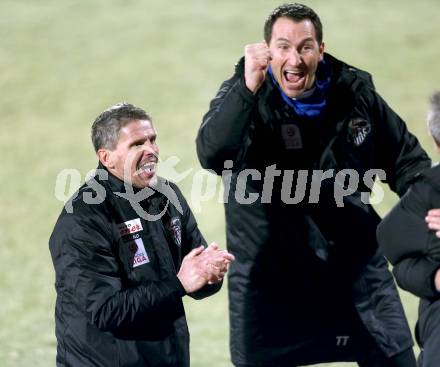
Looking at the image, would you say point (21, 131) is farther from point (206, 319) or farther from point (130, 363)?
point (130, 363)

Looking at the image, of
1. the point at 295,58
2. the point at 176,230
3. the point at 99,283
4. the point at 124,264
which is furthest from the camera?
the point at 295,58

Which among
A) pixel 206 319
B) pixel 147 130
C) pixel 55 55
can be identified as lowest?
pixel 206 319

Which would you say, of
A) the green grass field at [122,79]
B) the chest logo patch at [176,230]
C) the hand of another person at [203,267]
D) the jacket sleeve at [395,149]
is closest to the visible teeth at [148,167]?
the chest logo patch at [176,230]

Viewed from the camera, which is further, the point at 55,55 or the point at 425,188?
the point at 55,55

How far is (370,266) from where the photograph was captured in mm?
4316

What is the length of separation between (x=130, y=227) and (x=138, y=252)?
0.29 ft

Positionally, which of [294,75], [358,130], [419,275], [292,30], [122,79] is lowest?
[419,275]

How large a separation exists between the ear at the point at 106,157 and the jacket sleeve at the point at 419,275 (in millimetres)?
1065

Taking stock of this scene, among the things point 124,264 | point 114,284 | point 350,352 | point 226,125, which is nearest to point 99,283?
point 114,284

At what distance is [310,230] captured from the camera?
4.20 meters

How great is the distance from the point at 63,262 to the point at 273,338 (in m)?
1.35

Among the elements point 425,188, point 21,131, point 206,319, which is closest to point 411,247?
point 425,188

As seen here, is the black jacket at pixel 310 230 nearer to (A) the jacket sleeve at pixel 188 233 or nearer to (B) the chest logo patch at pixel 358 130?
(B) the chest logo patch at pixel 358 130

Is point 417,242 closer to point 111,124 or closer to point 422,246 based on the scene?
point 422,246
